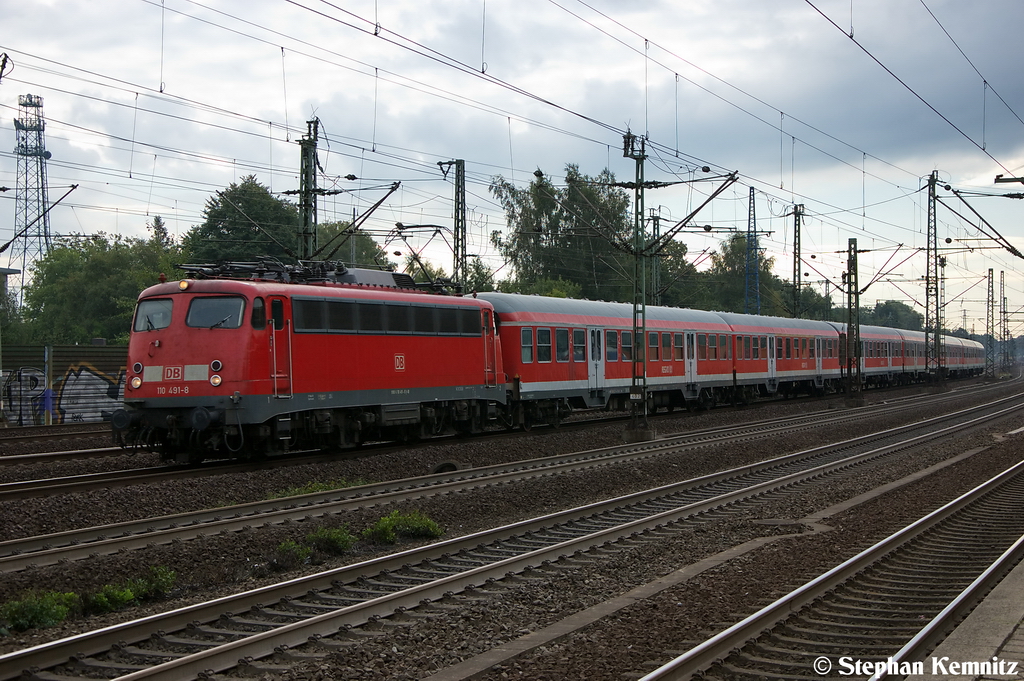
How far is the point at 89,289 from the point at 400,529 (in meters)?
58.8

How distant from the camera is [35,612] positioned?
7898 mm

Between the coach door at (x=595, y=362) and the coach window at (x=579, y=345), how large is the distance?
1.09 ft

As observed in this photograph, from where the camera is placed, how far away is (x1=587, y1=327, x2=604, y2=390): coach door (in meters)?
28.2

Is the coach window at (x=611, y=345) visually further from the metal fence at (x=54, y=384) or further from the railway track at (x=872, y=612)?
the railway track at (x=872, y=612)

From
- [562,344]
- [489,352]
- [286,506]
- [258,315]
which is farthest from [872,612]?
[562,344]

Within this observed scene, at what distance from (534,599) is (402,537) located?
11.7 feet

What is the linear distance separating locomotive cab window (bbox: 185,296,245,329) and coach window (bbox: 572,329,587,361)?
1273 centimetres

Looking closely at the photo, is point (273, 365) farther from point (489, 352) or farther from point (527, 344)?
point (527, 344)

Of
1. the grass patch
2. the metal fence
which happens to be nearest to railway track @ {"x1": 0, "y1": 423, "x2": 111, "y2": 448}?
the metal fence

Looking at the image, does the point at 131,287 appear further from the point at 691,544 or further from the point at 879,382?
the point at 691,544

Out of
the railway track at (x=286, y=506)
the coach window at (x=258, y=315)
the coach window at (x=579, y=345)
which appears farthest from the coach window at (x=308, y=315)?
the coach window at (x=579, y=345)

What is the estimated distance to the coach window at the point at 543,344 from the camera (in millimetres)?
25891

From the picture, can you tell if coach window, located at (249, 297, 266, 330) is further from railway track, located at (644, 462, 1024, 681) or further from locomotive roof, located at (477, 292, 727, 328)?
railway track, located at (644, 462, 1024, 681)

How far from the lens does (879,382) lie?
59.5m
